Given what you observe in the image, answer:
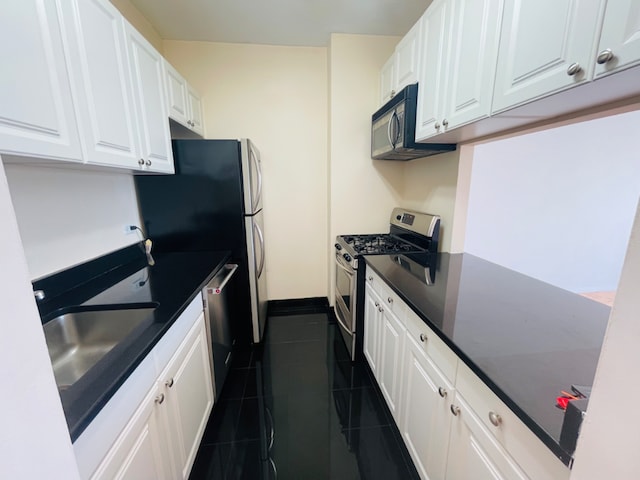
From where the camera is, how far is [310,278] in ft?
10.2

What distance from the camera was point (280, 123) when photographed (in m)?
2.74

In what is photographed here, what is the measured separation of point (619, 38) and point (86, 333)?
85.1 inches

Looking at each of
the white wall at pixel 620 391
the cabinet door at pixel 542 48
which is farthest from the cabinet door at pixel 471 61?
the white wall at pixel 620 391

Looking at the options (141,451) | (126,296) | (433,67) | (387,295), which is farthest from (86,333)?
(433,67)

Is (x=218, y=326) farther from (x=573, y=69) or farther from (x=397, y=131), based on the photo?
(x=573, y=69)

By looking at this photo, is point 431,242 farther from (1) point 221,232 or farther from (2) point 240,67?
(2) point 240,67

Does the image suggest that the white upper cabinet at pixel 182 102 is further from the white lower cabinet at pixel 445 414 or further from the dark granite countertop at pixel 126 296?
the white lower cabinet at pixel 445 414

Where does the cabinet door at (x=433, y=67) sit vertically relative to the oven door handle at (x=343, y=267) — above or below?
above

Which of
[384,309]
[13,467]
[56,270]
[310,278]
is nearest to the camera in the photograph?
[13,467]

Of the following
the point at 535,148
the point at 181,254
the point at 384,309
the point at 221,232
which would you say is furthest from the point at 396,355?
the point at 535,148

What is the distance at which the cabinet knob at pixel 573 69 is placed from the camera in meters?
0.80

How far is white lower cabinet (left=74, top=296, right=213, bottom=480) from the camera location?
724mm

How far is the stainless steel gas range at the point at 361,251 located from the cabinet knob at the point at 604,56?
129 cm

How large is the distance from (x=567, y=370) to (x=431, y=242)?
1.34 metres
